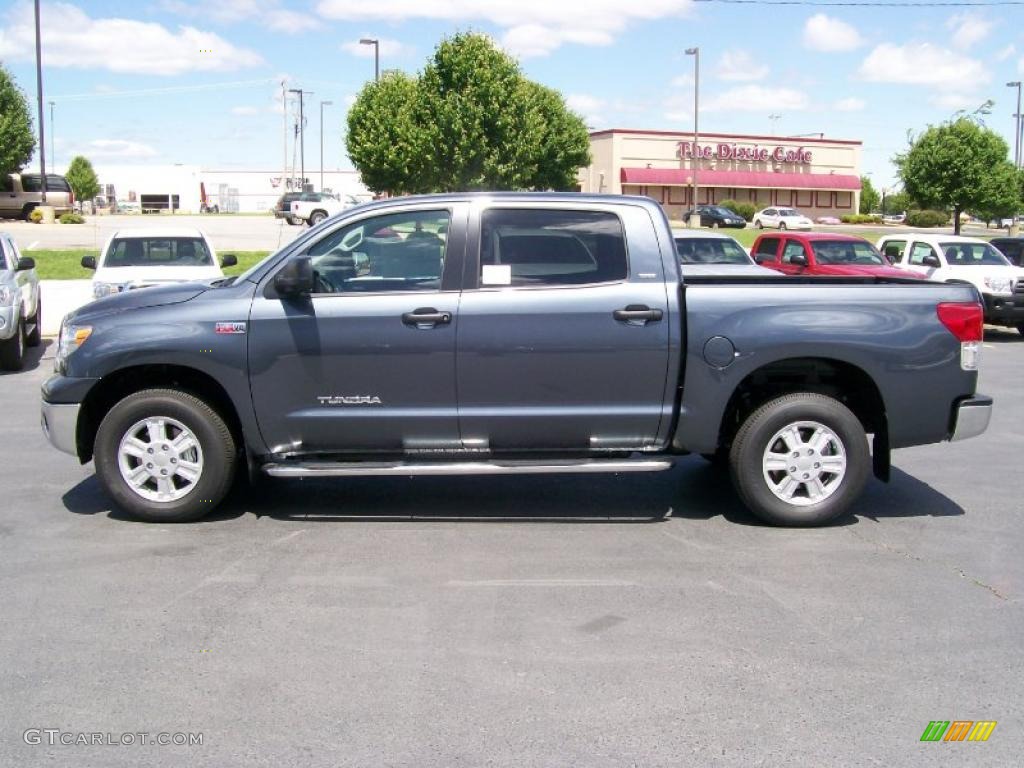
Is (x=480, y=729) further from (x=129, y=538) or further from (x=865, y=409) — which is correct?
Result: (x=865, y=409)

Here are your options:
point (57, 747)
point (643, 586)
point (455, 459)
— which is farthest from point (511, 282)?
point (57, 747)

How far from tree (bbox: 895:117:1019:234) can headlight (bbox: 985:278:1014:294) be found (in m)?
20.6

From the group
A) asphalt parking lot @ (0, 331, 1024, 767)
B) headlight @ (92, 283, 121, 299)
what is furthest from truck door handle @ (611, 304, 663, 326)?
headlight @ (92, 283, 121, 299)

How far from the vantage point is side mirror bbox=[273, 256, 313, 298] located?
6.18 meters

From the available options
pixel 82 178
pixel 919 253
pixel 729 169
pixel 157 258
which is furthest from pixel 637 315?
pixel 82 178

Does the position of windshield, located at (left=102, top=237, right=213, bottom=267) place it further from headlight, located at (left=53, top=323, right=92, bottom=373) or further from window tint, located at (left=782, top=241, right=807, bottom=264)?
window tint, located at (left=782, top=241, right=807, bottom=264)

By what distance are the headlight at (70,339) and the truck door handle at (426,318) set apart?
193 cm

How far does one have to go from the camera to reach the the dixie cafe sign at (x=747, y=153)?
78812mm

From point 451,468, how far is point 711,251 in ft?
38.7

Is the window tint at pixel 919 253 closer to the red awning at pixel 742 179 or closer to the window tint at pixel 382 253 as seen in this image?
the window tint at pixel 382 253

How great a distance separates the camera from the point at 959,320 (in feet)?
21.2

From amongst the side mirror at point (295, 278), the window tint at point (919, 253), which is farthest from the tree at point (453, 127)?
the side mirror at point (295, 278)

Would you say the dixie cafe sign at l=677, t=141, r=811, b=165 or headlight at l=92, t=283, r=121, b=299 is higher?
the dixie cafe sign at l=677, t=141, r=811, b=165

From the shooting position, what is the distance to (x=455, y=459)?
6.49m
